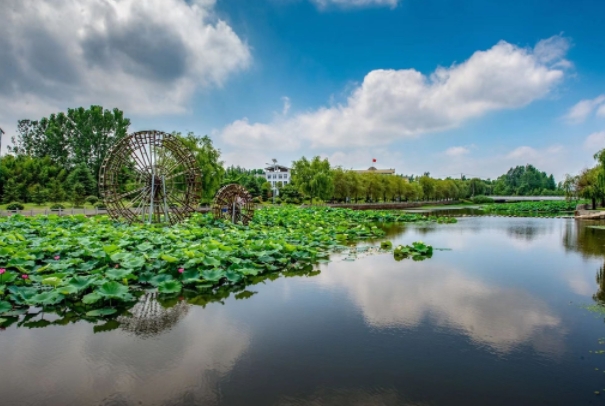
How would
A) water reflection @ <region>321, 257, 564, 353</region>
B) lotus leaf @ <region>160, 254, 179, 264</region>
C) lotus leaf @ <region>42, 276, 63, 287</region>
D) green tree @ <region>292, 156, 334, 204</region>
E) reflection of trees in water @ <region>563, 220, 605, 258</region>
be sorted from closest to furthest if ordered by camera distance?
1. water reflection @ <region>321, 257, 564, 353</region>
2. lotus leaf @ <region>42, 276, 63, 287</region>
3. lotus leaf @ <region>160, 254, 179, 264</region>
4. reflection of trees in water @ <region>563, 220, 605, 258</region>
5. green tree @ <region>292, 156, 334, 204</region>

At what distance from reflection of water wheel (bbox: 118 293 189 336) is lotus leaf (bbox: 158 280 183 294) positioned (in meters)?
0.21

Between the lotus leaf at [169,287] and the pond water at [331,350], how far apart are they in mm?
267

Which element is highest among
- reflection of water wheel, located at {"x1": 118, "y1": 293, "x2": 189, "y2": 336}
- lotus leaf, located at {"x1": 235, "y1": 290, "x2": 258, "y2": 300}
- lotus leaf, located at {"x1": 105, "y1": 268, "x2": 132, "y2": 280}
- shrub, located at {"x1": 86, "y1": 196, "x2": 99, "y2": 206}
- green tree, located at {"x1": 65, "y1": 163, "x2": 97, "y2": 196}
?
green tree, located at {"x1": 65, "y1": 163, "x2": 97, "y2": 196}

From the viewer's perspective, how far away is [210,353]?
4.63 m

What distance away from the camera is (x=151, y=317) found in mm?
5840

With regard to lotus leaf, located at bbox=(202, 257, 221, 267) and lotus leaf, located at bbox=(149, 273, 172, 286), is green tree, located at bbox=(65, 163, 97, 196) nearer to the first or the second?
lotus leaf, located at bbox=(202, 257, 221, 267)

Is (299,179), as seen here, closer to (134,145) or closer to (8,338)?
(134,145)

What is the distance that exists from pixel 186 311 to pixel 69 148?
4432cm

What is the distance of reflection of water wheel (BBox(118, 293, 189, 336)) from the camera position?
5359 mm

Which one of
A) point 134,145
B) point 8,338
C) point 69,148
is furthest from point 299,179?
point 8,338

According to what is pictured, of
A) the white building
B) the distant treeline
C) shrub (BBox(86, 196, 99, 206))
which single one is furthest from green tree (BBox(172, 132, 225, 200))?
the white building

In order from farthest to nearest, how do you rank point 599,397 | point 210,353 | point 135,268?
point 135,268 → point 210,353 → point 599,397

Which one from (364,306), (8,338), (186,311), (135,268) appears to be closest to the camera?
(8,338)

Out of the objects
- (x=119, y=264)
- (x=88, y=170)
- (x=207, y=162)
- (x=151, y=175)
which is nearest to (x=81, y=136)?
(x=88, y=170)
